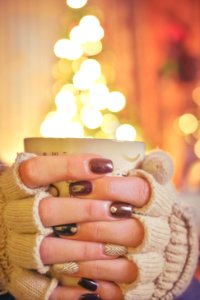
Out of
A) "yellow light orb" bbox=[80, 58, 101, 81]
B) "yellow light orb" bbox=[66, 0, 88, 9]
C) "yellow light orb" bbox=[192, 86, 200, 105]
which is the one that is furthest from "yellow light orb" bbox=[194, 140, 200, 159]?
"yellow light orb" bbox=[66, 0, 88, 9]

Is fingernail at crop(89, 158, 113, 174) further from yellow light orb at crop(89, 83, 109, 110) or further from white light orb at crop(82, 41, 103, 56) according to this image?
white light orb at crop(82, 41, 103, 56)

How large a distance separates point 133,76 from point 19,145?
110cm

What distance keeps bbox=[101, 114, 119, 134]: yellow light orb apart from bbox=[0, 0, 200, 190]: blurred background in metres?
0.10

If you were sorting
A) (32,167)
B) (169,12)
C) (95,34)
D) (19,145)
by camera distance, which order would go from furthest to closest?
(169,12) → (19,145) → (95,34) → (32,167)

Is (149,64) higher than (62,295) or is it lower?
higher

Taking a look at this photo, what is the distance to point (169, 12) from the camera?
10.4 feet

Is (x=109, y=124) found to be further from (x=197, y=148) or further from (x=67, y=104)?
(x=197, y=148)

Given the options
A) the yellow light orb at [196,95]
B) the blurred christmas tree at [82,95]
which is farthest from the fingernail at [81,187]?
the yellow light orb at [196,95]

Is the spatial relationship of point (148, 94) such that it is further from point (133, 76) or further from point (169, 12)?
point (169, 12)

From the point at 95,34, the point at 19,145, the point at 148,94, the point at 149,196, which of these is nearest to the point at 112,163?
the point at 149,196

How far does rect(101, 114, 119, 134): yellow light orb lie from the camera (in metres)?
2.38

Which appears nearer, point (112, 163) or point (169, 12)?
point (112, 163)

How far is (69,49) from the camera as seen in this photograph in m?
2.37

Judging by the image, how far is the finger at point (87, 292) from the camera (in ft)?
1.22
